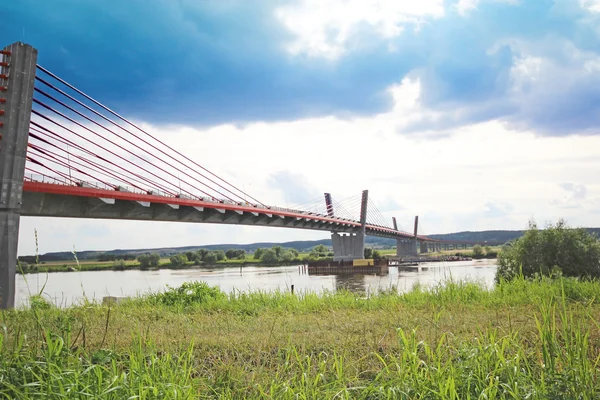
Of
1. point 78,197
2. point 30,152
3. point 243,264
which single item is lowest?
point 243,264

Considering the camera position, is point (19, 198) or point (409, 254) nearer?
point (19, 198)

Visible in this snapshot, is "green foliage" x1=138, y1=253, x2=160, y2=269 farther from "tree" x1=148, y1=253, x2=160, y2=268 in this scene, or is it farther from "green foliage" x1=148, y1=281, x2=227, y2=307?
"green foliage" x1=148, y1=281, x2=227, y2=307

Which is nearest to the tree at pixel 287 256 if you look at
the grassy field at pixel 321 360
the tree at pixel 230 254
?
the tree at pixel 230 254

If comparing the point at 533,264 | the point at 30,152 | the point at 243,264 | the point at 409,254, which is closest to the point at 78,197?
the point at 30,152

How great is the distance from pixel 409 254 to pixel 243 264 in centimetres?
4267

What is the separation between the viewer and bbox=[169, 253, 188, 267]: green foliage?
74375 mm

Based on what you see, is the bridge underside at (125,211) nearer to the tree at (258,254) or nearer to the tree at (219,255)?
the tree at (219,255)

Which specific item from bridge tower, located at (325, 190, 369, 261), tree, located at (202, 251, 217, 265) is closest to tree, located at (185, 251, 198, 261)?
tree, located at (202, 251, 217, 265)

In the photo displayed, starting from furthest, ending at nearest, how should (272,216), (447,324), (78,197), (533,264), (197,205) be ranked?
(272,216)
(533,264)
(197,205)
(78,197)
(447,324)

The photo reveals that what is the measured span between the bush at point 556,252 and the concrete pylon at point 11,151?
92.1 ft

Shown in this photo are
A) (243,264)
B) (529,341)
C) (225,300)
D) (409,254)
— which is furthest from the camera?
(409,254)

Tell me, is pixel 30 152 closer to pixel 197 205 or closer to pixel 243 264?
pixel 197 205

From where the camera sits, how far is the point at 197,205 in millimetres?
29203

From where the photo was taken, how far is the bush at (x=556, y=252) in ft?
106
